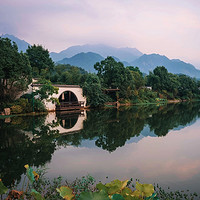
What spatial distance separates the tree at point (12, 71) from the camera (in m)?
15.0

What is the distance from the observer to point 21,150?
665cm

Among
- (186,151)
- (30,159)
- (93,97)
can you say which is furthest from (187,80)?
(30,159)

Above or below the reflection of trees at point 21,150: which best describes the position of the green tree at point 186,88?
above

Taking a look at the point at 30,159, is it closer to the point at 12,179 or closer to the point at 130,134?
the point at 12,179

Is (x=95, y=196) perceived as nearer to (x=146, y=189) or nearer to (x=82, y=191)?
(x=146, y=189)

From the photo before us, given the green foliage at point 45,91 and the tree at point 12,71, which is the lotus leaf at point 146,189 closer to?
the tree at point 12,71

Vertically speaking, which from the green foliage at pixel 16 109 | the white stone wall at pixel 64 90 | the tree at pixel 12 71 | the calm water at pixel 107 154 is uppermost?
the tree at pixel 12 71

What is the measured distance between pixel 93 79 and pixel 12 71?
9.41 m

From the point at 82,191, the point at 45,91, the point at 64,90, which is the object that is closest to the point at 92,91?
the point at 64,90

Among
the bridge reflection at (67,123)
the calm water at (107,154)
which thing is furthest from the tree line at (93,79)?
the calm water at (107,154)

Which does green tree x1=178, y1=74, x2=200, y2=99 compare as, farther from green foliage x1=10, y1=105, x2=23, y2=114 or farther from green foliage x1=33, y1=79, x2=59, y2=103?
green foliage x1=10, y1=105, x2=23, y2=114

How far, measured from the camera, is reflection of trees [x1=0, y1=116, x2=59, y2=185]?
4.96 meters

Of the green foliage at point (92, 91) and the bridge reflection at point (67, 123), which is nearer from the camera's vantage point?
the bridge reflection at point (67, 123)

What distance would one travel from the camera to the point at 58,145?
24.3 ft
